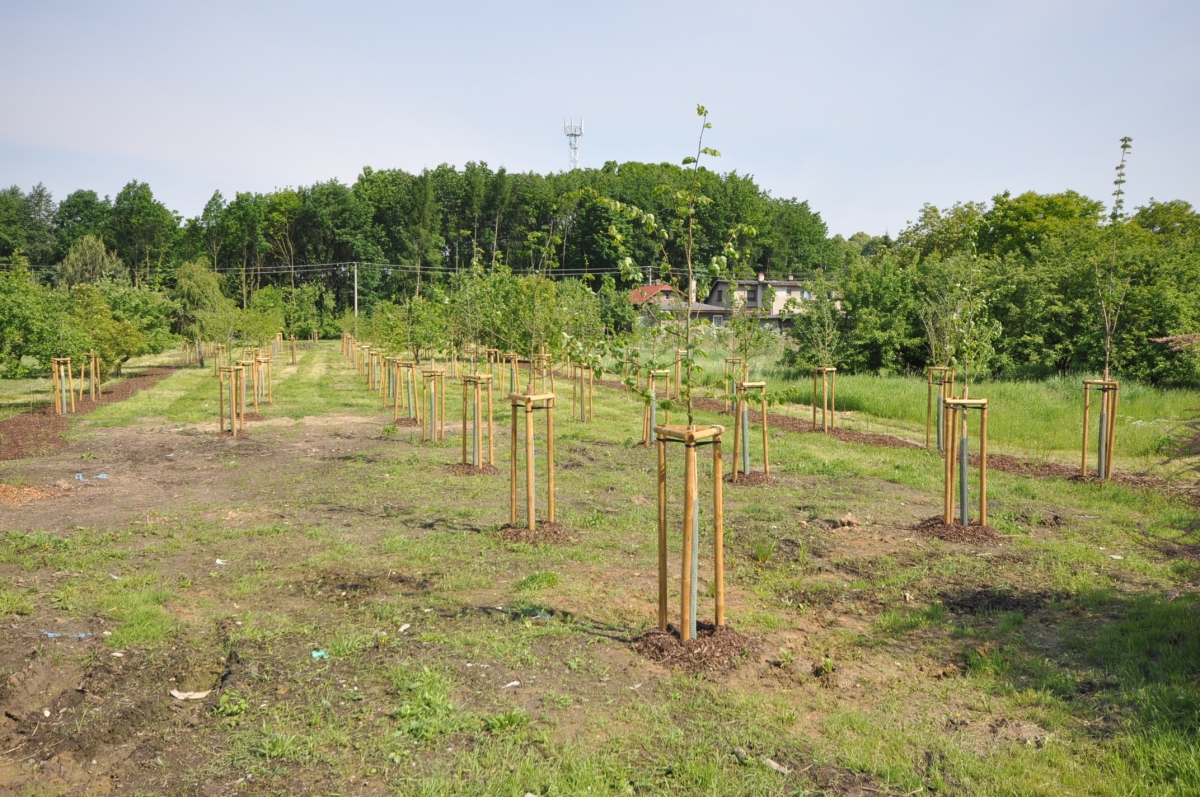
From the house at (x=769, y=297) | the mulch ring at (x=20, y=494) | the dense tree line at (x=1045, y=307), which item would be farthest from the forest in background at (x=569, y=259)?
the mulch ring at (x=20, y=494)

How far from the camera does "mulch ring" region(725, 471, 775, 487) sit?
511 inches

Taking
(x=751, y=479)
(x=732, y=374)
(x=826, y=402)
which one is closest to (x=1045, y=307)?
(x=826, y=402)

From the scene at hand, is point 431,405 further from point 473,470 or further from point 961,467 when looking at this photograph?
point 961,467

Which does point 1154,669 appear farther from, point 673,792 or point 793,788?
point 673,792

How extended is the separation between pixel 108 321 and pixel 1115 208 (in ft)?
90.6

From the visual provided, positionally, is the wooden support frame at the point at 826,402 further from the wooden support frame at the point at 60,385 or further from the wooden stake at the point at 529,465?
the wooden support frame at the point at 60,385

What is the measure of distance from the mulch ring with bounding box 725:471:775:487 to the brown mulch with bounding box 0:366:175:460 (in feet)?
42.4

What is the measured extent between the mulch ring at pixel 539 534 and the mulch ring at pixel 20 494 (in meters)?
7.06

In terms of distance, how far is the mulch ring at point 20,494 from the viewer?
11.2 meters

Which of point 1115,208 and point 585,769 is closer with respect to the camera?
point 585,769

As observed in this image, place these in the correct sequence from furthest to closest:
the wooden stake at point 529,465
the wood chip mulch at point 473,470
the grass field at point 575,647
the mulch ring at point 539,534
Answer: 1. the wood chip mulch at point 473,470
2. the mulch ring at point 539,534
3. the wooden stake at point 529,465
4. the grass field at point 575,647

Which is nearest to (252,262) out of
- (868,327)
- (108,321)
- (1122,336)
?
(108,321)

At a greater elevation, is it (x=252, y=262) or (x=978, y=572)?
(x=252, y=262)

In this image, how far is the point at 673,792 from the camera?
4438 mm
